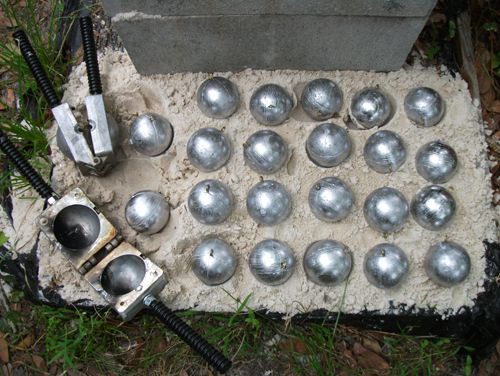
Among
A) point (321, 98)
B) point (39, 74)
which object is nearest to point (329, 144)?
point (321, 98)

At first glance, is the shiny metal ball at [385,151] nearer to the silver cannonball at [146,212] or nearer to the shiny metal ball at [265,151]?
the shiny metal ball at [265,151]

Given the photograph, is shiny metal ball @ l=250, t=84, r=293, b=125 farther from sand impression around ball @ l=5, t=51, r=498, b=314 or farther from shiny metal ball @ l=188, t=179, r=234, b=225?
shiny metal ball @ l=188, t=179, r=234, b=225

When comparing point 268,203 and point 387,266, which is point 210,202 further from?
point 387,266

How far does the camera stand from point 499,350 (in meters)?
1.78

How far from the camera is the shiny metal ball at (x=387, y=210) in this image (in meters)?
1.74

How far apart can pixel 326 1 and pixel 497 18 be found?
1.27 metres

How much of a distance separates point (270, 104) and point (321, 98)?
0.79 feet

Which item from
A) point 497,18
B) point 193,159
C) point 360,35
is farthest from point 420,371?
point 497,18

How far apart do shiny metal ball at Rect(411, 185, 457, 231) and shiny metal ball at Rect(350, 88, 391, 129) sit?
15.5 inches

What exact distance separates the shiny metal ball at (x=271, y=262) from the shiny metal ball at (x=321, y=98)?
658 mm

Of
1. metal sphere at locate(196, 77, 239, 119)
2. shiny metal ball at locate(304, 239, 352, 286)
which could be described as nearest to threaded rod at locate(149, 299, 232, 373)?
shiny metal ball at locate(304, 239, 352, 286)

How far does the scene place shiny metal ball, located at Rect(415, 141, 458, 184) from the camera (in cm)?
183

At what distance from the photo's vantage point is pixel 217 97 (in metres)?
1.89

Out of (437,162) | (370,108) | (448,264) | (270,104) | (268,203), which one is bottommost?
(448,264)
